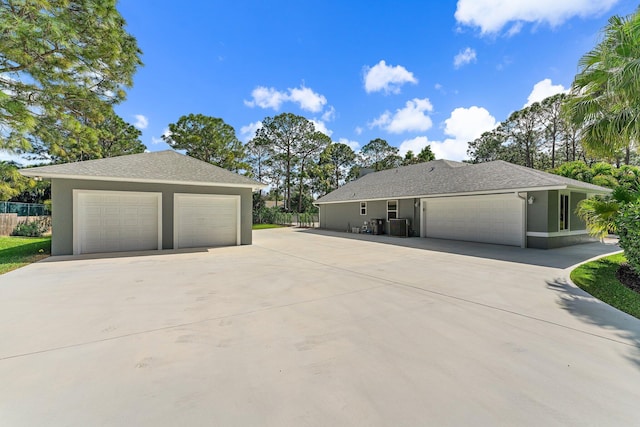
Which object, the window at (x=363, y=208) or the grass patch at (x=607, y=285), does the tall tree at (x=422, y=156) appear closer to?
the window at (x=363, y=208)

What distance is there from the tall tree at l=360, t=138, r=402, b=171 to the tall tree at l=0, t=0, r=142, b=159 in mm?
32459

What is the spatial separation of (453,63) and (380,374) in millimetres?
14374

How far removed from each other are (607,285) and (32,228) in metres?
23.6

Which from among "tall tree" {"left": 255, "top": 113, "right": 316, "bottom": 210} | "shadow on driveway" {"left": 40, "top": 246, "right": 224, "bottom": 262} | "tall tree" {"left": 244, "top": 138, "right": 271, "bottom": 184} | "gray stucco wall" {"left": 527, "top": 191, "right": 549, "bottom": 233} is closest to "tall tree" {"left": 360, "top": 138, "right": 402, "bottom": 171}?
"tall tree" {"left": 255, "top": 113, "right": 316, "bottom": 210}

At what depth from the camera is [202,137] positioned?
27.3 meters

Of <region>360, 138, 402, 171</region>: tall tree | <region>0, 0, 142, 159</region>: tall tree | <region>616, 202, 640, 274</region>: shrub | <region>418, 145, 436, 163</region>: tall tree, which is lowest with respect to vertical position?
<region>616, 202, 640, 274</region>: shrub

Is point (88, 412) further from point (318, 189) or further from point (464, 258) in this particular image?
point (318, 189)

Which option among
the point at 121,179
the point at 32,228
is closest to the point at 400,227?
the point at 121,179

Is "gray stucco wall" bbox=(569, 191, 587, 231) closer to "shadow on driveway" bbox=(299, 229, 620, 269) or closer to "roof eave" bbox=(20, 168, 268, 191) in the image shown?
"shadow on driveway" bbox=(299, 229, 620, 269)

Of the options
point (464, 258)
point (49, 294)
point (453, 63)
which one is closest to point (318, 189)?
point (453, 63)

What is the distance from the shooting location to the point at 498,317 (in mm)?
3814

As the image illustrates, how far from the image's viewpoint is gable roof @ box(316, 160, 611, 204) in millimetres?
10789

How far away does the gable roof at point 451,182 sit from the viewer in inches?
425

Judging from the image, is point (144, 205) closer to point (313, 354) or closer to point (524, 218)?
point (313, 354)
